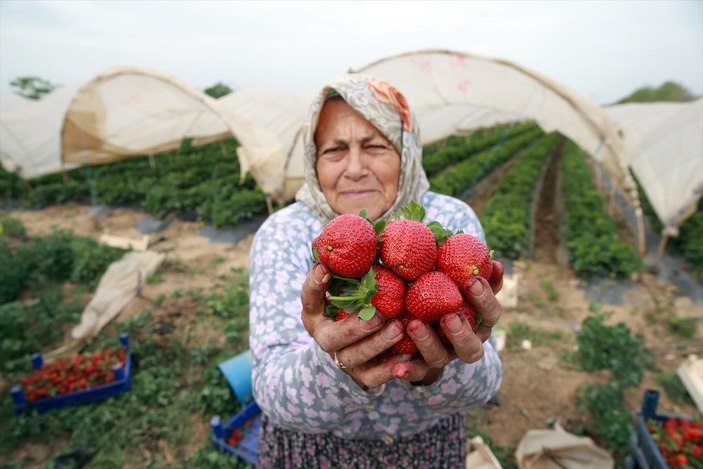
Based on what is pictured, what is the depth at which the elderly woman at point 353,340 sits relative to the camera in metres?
1.01

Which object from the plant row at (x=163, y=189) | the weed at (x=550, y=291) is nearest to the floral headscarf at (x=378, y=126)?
the weed at (x=550, y=291)

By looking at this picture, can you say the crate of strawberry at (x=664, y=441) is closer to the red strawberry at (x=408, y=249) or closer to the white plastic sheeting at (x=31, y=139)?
the red strawberry at (x=408, y=249)

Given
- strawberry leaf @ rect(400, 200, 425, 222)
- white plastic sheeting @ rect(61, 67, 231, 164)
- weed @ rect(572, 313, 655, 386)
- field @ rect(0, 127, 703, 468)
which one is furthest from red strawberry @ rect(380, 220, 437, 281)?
white plastic sheeting @ rect(61, 67, 231, 164)

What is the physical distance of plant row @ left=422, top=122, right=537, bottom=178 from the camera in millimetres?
14188

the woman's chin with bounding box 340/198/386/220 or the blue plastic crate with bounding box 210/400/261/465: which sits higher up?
the woman's chin with bounding box 340/198/386/220

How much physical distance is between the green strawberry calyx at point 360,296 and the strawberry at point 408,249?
65 mm

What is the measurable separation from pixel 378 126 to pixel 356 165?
170 mm

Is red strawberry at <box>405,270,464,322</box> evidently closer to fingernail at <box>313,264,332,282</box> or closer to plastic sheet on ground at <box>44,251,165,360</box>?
fingernail at <box>313,264,332,282</box>

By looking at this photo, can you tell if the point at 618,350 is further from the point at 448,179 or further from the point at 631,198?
the point at 448,179

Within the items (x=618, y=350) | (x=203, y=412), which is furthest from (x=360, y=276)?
(x=618, y=350)

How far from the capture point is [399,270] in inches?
41.4

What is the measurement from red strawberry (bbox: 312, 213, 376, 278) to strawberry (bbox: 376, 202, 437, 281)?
0.04 metres

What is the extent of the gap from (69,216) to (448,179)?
9708mm

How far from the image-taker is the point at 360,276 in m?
1.06
